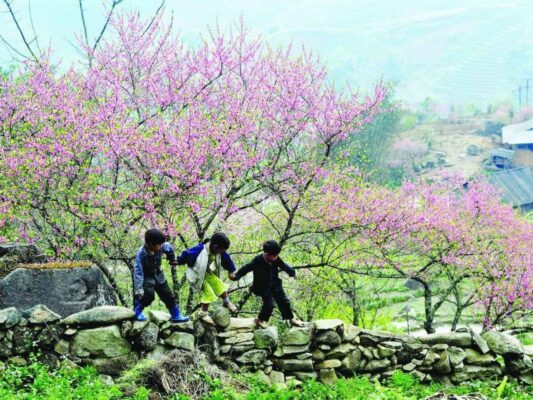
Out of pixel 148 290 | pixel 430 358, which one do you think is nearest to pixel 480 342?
pixel 430 358

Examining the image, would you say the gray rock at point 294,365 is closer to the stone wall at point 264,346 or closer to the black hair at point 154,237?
the stone wall at point 264,346

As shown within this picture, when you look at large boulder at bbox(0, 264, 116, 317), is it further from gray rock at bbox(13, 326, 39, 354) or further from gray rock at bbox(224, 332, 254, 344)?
gray rock at bbox(224, 332, 254, 344)

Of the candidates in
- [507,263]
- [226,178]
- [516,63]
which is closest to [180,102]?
[226,178]

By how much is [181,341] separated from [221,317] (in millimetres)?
680

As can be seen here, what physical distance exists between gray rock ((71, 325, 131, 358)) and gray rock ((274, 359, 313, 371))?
2.33 m

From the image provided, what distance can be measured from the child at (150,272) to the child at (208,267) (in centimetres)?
25

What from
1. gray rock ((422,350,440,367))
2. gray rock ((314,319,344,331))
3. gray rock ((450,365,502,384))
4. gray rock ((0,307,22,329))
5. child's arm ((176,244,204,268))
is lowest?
gray rock ((450,365,502,384))

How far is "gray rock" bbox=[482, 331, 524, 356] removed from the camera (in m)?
9.52

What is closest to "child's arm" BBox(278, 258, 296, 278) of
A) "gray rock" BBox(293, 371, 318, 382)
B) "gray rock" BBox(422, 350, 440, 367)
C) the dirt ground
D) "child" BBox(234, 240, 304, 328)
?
"child" BBox(234, 240, 304, 328)

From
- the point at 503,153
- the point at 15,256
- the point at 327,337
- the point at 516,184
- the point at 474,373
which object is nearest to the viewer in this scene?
the point at 327,337

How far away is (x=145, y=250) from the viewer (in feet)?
26.3

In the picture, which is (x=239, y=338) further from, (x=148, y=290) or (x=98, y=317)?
(x=98, y=317)

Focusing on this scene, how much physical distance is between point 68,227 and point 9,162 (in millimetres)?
1711

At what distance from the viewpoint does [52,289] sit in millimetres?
9453
